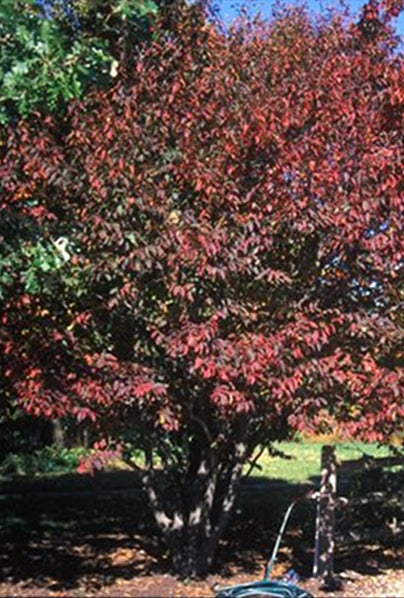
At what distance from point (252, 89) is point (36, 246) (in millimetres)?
2176

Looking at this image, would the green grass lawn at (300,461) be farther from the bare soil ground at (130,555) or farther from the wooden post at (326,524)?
the wooden post at (326,524)

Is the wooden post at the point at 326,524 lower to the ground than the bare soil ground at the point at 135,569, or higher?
higher

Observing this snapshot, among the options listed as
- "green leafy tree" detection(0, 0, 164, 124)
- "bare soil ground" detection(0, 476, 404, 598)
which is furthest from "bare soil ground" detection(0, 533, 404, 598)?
"green leafy tree" detection(0, 0, 164, 124)

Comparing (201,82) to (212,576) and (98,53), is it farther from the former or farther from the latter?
(212,576)

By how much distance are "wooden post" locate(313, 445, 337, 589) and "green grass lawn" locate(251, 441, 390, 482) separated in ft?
19.5

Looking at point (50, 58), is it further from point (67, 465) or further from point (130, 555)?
point (67, 465)

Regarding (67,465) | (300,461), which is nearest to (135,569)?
(67,465)

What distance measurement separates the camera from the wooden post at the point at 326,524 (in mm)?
7465

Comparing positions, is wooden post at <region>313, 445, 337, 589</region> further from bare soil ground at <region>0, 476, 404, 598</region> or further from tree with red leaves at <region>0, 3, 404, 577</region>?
tree with red leaves at <region>0, 3, 404, 577</region>

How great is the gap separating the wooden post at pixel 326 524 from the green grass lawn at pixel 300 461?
5932 mm

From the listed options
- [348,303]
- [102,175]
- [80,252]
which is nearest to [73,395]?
[80,252]

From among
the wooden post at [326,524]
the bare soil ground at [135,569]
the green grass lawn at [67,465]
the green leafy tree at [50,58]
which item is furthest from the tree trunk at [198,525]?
the green grass lawn at [67,465]

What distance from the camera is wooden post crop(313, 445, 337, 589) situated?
7465 millimetres

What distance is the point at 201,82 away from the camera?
6.65 m
